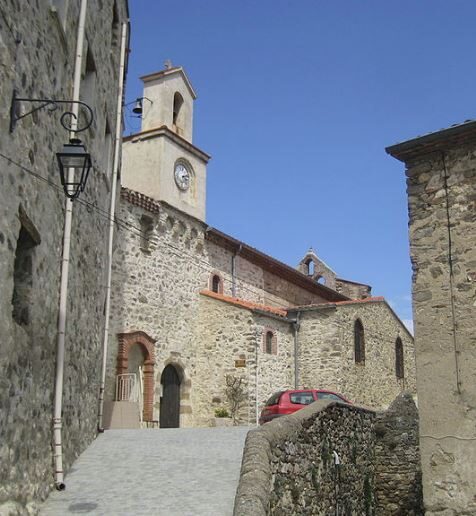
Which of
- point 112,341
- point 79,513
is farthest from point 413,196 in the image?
point 112,341

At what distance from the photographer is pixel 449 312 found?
843cm

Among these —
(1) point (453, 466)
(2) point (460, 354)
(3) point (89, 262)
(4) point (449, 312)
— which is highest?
(3) point (89, 262)

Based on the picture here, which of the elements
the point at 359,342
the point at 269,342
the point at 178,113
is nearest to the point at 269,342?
the point at 269,342

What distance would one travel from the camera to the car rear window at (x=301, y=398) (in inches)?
658

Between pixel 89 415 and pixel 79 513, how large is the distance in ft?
12.1

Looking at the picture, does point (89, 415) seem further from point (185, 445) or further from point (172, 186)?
point (172, 186)

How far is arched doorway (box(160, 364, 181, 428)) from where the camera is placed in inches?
806

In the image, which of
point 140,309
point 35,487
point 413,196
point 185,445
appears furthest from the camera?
point 140,309

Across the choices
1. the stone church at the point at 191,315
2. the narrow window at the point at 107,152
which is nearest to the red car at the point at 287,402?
the stone church at the point at 191,315

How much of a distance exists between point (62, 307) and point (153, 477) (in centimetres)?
263

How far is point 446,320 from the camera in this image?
8430mm

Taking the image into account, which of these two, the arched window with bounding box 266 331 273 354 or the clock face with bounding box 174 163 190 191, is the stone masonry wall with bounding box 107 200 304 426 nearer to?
the arched window with bounding box 266 331 273 354

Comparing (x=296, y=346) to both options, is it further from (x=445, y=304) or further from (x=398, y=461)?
(x=445, y=304)

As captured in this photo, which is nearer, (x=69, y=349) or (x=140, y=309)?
(x=69, y=349)
